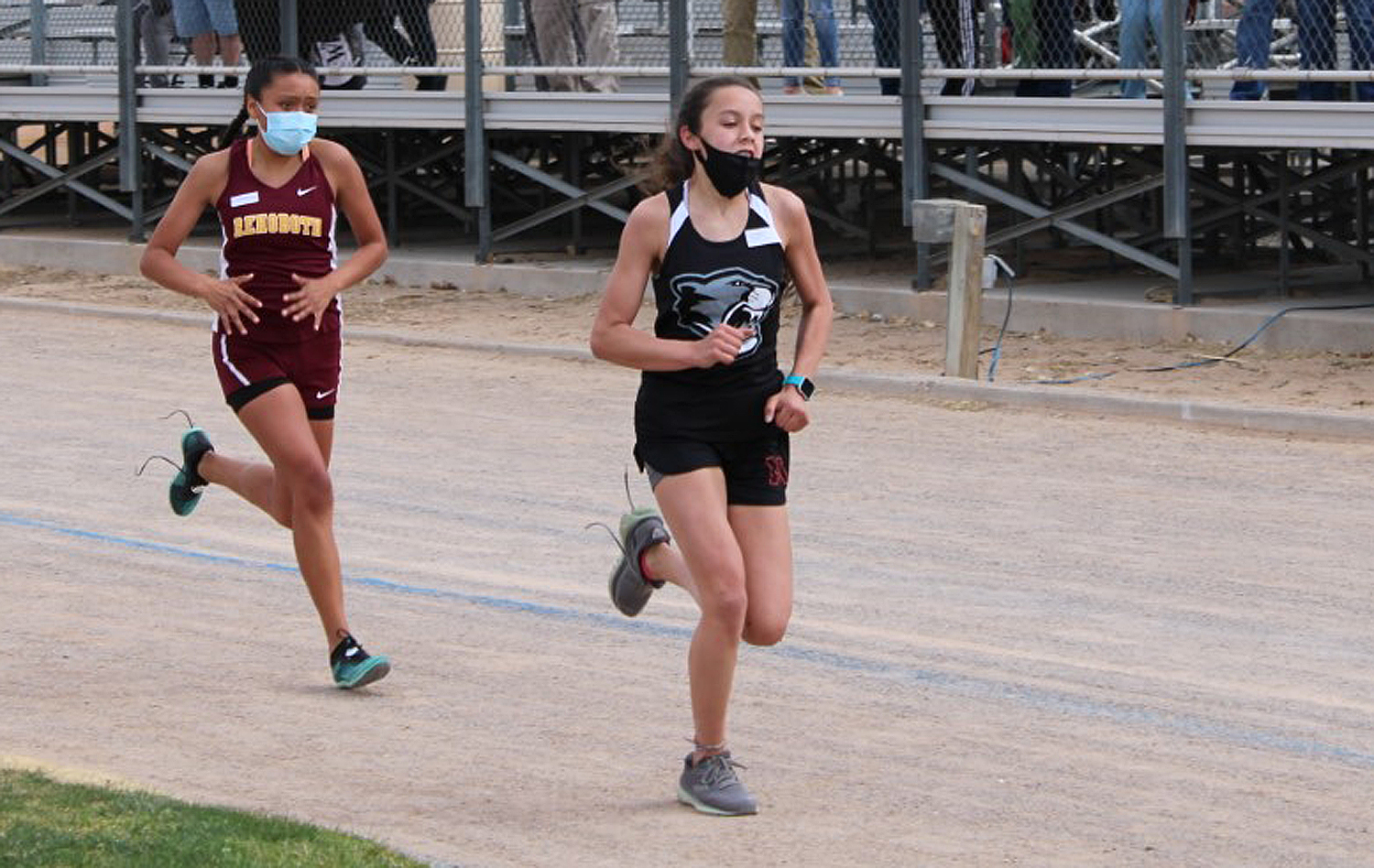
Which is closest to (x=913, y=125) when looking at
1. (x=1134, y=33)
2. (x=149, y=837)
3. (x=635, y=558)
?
(x=1134, y=33)

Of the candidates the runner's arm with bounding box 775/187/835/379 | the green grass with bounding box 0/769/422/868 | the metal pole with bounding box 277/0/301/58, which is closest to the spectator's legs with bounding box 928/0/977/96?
the metal pole with bounding box 277/0/301/58

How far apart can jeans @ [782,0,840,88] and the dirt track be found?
4.57 meters

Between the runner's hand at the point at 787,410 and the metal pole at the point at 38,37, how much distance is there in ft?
57.7

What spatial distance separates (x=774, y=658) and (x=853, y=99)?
32.1 ft

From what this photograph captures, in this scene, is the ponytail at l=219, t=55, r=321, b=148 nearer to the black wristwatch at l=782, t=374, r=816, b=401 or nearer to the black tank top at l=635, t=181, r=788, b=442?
the black tank top at l=635, t=181, r=788, b=442

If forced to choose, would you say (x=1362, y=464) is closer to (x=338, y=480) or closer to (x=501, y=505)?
(x=501, y=505)

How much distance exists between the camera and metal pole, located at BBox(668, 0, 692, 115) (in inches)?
702

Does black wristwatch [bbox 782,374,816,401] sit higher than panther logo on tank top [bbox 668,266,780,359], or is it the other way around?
panther logo on tank top [bbox 668,266,780,359]

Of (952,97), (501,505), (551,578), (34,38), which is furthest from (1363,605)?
(34,38)

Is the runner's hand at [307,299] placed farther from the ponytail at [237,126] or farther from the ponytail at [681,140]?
the ponytail at [681,140]

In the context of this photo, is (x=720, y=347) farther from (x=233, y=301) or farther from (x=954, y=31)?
(x=954, y=31)

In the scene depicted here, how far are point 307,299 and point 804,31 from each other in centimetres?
1061

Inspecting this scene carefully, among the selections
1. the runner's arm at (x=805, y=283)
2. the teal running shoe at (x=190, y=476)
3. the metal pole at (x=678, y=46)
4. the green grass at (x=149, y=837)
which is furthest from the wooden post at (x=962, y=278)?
the green grass at (x=149, y=837)

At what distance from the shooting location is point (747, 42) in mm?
17797
